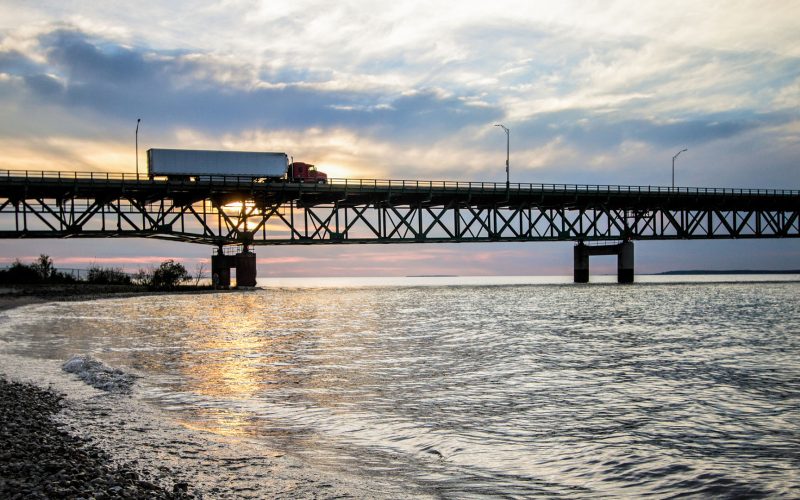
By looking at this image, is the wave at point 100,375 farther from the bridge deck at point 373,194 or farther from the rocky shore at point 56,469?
the bridge deck at point 373,194

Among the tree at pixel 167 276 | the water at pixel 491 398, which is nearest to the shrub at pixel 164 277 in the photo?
the tree at pixel 167 276

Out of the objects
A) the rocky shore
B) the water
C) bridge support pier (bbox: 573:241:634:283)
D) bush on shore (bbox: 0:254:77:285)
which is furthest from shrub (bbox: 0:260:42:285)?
bridge support pier (bbox: 573:241:634:283)

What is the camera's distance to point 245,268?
75375 mm

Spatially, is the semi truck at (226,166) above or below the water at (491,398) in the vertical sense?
above

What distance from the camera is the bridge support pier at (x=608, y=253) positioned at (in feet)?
321

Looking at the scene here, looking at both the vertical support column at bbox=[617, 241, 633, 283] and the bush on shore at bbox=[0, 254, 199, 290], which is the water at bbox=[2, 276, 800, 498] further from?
the vertical support column at bbox=[617, 241, 633, 283]

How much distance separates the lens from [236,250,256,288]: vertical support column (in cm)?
7444

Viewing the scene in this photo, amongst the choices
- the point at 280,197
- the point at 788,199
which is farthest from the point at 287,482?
the point at 788,199

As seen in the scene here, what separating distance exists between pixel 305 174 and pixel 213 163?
1004 cm

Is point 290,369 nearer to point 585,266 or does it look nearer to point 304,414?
point 304,414

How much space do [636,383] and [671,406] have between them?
287 cm

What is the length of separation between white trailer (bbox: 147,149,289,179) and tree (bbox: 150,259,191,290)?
14.8 meters

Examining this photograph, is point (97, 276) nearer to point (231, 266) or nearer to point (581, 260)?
point (231, 266)

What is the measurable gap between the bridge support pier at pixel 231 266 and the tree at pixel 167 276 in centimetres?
571
